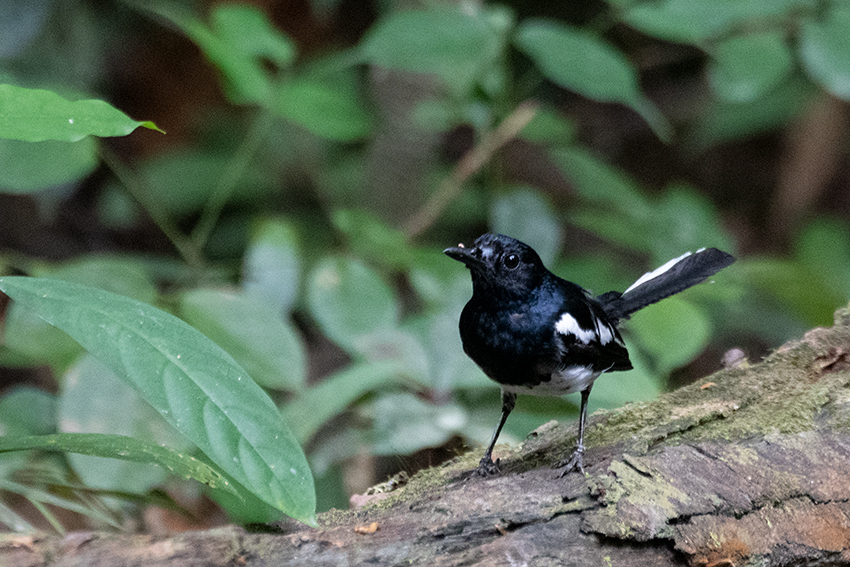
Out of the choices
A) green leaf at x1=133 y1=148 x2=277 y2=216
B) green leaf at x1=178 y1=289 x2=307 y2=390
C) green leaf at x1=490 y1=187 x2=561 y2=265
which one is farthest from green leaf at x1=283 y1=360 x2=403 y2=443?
green leaf at x1=133 y1=148 x2=277 y2=216

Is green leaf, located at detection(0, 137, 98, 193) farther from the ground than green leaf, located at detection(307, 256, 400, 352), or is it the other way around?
green leaf, located at detection(0, 137, 98, 193)

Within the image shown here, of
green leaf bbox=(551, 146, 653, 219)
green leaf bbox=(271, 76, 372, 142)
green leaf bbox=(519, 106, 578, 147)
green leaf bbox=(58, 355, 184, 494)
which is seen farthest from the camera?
green leaf bbox=(519, 106, 578, 147)

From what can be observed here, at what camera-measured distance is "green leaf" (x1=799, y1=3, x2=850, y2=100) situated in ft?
9.54

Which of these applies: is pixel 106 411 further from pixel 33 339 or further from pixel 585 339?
pixel 585 339

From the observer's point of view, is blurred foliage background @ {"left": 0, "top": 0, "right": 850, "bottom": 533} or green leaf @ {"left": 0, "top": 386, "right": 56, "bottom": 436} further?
blurred foliage background @ {"left": 0, "top": 0, "right": 850, "bottom": 533}

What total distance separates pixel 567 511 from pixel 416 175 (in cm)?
300

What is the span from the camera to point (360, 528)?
1375 millimetres

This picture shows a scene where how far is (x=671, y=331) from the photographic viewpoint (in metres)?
2.54

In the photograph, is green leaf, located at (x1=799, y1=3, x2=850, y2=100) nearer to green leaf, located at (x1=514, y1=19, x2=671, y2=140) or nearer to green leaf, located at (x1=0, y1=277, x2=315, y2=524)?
green leaf, located at (x1=514, y1=19, x2=671, y2=140)

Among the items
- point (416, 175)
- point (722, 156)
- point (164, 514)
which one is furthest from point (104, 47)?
point (722, 156)

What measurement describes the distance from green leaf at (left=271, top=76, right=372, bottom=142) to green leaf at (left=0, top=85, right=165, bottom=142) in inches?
81.4

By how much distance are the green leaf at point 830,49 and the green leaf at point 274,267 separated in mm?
2413

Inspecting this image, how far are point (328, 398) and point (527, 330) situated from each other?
2.41 feet

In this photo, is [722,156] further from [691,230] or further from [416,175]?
[416,175]
